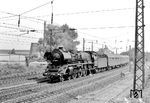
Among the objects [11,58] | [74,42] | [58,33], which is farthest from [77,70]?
[74,42]

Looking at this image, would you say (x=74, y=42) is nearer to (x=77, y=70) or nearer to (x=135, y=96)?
(x=77, y=70)

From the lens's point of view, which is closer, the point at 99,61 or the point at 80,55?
the point at 80,55

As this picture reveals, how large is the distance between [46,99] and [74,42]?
57923mm

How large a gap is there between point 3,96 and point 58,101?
3922mm

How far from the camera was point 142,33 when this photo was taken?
16406 mm

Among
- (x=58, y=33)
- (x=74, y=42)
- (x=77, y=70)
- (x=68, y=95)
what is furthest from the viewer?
(x=74, y=42)

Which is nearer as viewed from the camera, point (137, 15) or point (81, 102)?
point (81, 102)

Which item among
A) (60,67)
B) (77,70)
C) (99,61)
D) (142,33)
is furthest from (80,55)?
(142,33)

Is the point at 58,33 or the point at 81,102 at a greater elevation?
the point at 58,33

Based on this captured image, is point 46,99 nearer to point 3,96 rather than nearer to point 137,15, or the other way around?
point 3,96

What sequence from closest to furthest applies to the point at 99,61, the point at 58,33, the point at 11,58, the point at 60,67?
the point at 60,67, the point at 99,61, the point at 11,58, the point at 58,33

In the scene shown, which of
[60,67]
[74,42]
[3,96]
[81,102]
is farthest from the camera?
[74,42]

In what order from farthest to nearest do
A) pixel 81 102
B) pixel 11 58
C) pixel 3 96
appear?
1. pixel 11 58
2. pixel 3 96
3. pixel 81 102

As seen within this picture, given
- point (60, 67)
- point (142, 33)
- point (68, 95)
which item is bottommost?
point (68, 95)
